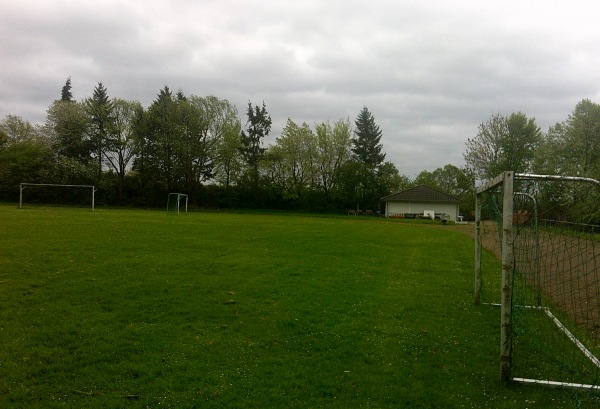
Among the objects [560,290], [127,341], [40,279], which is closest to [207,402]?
[127,341]

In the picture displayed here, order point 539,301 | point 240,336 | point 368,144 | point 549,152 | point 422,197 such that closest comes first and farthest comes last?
point 240,336 < point 539,301 < point 549,152 < point 422,197 < point 368,144

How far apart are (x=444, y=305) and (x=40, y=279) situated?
7970 mm

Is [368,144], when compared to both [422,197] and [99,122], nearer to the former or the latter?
[422,197]

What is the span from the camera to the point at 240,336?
6109 mm

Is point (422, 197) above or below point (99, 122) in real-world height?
below

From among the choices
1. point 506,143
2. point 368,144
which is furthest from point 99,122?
point 506,143

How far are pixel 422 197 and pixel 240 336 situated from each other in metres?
52.0

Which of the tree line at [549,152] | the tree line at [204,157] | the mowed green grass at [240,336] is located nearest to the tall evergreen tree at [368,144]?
the tree line at [204,157]

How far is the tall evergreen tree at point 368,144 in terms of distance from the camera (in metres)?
65.0

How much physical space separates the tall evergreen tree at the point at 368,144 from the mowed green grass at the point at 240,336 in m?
54.3

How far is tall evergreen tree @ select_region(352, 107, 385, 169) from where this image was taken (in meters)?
65.0

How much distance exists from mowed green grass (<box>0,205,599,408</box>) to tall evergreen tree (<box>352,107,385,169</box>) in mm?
54271

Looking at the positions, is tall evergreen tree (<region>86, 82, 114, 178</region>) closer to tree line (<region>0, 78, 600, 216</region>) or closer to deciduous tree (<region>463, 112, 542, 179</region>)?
tree line (<region>0, 78, 600, 216</region>)

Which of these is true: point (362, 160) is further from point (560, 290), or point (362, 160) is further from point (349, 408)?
point (349, 408)
